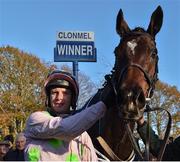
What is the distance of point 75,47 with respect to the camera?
13867 mm

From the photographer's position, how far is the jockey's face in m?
3.24

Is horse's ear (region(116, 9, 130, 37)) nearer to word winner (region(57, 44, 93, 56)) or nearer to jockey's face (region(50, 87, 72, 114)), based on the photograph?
jockey's face (region(50, 87, 72, 114))

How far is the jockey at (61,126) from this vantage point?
301cm

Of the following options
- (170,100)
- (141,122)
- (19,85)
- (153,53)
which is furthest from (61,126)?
(170,100)

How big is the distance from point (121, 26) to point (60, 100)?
7.56 feet

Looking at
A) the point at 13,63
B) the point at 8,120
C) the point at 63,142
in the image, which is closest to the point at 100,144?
the point at 63,142

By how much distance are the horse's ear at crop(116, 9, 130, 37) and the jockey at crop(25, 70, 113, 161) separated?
210cm

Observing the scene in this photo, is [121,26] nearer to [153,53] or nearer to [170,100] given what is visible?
[153,53]

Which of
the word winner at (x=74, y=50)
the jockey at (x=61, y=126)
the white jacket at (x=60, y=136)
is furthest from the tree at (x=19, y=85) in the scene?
the white jacket at (x=60, y=136)

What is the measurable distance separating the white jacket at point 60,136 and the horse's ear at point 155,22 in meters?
2.28

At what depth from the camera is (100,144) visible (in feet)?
15.6

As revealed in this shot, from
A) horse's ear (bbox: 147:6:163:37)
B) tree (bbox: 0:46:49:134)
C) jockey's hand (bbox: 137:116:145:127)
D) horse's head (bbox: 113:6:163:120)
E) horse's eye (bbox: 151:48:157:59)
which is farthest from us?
tree (bbox: 0:46:49:134)

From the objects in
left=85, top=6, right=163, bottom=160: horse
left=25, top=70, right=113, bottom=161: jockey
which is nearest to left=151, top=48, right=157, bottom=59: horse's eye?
left=85, top=6, right=163, bottom=160: horse

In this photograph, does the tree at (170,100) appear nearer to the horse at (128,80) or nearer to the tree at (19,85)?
the tree at (19,85)
